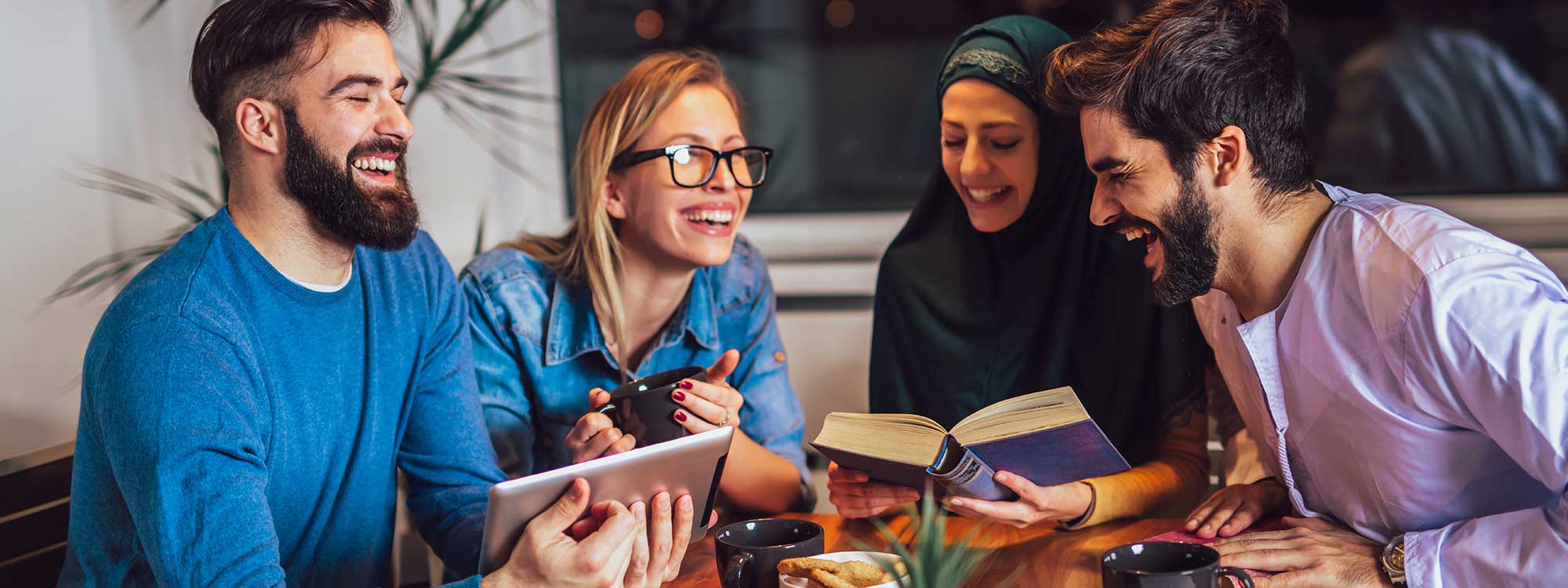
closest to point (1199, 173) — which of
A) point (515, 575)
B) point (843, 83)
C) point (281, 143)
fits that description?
point (515, 575)

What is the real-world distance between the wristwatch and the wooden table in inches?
12.2

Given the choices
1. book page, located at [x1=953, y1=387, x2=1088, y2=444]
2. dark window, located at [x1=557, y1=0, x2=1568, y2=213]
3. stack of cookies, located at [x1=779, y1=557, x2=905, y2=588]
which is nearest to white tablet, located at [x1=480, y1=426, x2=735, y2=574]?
stack of cookies, located at [x1=779, y1=557, x2=905, y2=588]

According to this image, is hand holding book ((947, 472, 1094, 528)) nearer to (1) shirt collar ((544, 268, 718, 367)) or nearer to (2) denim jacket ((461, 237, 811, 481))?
(2) denim jacket ((461, 237, 811, 481))

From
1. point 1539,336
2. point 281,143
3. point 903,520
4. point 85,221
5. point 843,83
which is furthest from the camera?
point 843,83

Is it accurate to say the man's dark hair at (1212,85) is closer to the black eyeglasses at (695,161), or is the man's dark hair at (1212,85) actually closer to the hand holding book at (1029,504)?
the hand holding book at (1029,504)

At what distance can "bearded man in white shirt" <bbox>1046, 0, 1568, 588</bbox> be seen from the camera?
1.28 m

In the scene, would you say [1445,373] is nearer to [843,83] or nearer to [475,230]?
[843,83]

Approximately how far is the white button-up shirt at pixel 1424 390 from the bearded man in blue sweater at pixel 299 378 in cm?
83

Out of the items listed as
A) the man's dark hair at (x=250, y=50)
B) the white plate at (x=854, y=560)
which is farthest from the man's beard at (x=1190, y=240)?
the man's dark hair at (x=250, y=50)

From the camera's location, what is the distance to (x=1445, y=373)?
4.34 ft

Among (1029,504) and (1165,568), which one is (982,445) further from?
(1165,568)

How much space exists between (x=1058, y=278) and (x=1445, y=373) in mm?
750

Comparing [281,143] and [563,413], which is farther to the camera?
[563,413]

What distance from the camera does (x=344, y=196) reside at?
1554 mm
